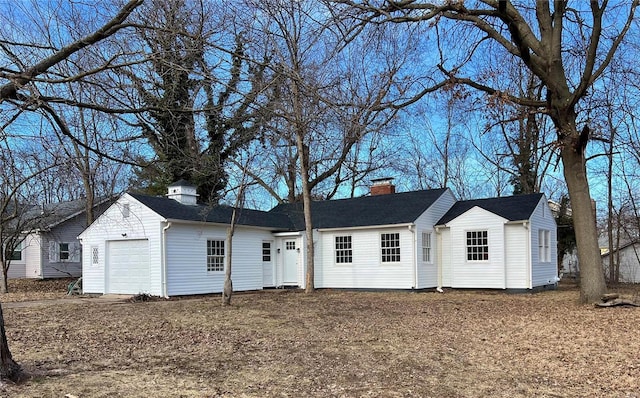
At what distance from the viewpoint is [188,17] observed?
6348 millimetres

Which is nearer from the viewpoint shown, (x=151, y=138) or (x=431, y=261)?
(x=151, y=138)

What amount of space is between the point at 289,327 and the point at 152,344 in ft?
9.25

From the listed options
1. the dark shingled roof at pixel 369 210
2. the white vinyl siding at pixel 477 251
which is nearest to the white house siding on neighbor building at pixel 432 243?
the dark shingled roof at pixel 369 210

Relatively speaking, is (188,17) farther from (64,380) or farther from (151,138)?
(64,380)

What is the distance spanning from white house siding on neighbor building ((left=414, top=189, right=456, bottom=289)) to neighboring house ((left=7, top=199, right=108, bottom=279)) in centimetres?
1839

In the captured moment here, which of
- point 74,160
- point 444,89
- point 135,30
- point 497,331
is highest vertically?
point 444,89

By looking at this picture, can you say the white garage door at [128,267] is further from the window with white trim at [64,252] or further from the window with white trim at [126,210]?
the window with white trim at [64,252]

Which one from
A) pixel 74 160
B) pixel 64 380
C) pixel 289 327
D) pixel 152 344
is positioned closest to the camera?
pixel 64 380

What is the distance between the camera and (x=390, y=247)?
21062 mm

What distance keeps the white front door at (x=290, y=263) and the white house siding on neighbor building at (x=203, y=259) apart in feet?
4.50

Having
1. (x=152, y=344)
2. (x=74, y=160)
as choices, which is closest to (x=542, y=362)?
(x=152, y=344)

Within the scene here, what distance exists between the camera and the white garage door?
1884 cm

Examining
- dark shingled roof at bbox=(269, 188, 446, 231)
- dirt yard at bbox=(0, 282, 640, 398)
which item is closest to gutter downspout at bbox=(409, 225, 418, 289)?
dark shingled roof at bbox=(269, 188, 446, 231)

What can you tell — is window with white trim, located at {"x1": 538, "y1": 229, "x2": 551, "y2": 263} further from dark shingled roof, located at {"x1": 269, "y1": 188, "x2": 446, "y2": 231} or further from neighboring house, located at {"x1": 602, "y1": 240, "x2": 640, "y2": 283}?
neighboring house, located at {"x1": 602, "y1": 240, "x2": 640, "y2": 283}
